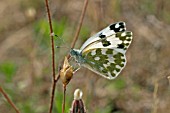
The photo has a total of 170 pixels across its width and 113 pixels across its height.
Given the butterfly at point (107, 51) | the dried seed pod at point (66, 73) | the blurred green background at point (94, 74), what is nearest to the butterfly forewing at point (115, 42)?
the butterfly at point (107, 51)

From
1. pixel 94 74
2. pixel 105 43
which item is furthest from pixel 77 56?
pixel 94 74

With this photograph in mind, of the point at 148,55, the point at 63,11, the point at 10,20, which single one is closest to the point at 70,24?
the point at 63,11

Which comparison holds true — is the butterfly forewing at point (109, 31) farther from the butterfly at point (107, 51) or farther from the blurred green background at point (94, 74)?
the blurred green background at point (94, 74)

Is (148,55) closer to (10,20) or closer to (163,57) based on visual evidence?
(163,57)

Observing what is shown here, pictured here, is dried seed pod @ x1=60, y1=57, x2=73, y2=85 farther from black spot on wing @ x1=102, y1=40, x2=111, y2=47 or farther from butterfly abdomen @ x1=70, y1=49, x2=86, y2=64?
black spot on wing @ x1=102, y1=40, x2=111, y2=47

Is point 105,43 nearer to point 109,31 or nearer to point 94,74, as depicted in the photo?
point 109,31

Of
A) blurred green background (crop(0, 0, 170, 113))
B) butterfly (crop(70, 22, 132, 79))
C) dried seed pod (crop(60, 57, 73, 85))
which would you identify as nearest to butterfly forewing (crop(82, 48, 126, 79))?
butterfly (crop(70, 22, 132, 79))
